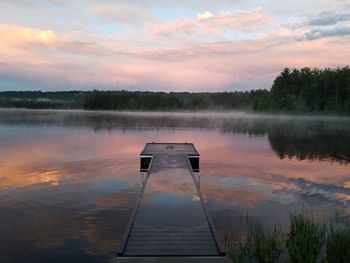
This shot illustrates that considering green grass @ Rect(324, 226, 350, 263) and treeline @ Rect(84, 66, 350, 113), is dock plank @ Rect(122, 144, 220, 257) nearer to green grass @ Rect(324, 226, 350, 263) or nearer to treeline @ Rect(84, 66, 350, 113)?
green grass @ Rect(324, 226, 350, 263)

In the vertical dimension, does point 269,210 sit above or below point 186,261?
below

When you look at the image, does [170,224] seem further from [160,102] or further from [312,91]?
[160,102]

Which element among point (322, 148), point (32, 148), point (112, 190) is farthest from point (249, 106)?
point (112, 190)

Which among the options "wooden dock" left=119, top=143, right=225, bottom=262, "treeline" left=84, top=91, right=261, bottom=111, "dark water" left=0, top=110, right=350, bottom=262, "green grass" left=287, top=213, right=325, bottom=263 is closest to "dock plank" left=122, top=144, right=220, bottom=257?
"wooden dock" left=119, top=143, right=225, bottom=262

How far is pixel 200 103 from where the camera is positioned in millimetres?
158875

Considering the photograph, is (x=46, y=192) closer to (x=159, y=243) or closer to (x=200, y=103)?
(x=159, y=243)

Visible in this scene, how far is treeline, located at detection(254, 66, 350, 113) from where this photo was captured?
8594 cm

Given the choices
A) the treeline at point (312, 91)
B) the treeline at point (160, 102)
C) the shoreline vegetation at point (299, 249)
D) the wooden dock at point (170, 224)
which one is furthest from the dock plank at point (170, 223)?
the treeline at point (160, 102)

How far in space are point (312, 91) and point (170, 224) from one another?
88.4m

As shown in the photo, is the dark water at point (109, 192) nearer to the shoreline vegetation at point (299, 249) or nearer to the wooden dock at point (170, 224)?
the wooden dock at point (170, 224)

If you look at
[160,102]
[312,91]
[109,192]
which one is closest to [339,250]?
[109,192]

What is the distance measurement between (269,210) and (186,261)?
7.04 metres

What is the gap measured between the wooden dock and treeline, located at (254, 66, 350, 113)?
80870mm

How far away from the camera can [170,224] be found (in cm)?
895
